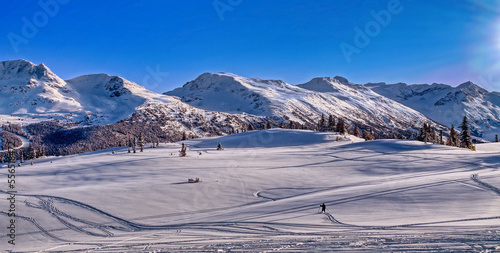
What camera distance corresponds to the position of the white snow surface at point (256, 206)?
15.4 metres

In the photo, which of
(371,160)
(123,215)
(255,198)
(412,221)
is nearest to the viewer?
(412,221)

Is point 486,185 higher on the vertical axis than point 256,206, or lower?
higher

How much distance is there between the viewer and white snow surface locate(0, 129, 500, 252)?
15367mm

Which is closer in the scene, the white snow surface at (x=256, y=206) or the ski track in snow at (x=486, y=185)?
the white snow surface at (x=256, y=206)

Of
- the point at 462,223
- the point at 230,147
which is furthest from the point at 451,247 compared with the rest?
the point at 230,147

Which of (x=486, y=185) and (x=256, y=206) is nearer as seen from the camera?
(x=256, y=206)

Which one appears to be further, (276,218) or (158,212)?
(158,212)

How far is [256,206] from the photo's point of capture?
26.8 m

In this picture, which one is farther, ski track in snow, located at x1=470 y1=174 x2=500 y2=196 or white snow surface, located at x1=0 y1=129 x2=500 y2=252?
ski track in snow, located at x1=470 y1=174 x2=500 y2=196

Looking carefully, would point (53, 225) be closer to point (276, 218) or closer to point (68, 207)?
point (68, 207)

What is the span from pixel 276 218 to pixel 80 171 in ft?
98.8

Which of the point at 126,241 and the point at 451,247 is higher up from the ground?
the point at 451,247

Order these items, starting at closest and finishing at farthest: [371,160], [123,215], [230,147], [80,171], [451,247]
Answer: [451,247] < [123,215] < [80,171] < [371,160] < [230,147]

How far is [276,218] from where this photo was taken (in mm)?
22000
